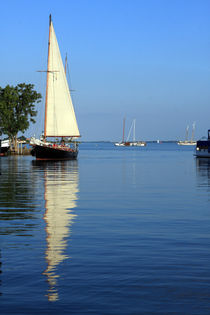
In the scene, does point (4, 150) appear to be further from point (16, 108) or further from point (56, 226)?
point (56, 226)

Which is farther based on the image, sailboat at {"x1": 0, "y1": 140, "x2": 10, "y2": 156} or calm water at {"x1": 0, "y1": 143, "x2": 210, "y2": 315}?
sailboat at {"x1": 0, "y1": 140, "x2": 10, "y2": 156}

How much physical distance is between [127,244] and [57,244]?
199 cm

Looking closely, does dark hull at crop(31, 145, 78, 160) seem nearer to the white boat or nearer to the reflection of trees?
the white boat

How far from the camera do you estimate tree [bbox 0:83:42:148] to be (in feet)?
432

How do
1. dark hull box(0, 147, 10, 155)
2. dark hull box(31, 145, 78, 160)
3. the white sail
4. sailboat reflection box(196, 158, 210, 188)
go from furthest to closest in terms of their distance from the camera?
dark hull box(0, 147, 10, 155) < the white sail < dark hull box(31, 145, 78, 160) < sailboat reflection box(196, 158, 210, 188)

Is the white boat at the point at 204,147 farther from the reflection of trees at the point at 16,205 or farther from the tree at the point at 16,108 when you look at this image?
the reflection of trees at the point at 16,205

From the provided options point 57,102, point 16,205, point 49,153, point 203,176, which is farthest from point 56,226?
point 57,102

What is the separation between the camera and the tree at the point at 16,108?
13162cm

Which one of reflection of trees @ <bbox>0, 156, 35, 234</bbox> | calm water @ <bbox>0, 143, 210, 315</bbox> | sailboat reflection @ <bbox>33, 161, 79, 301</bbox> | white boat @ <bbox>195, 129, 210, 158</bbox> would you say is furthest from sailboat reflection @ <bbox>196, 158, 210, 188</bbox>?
white boat @ <bbox>195, 129, 210, 158</bbox>

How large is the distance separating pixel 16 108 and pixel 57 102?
1549 inches

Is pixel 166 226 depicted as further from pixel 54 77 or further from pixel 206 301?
pixel 54 77

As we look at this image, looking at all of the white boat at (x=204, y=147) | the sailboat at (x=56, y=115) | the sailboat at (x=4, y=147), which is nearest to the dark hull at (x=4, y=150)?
the sailboat at (x=4, y=147)

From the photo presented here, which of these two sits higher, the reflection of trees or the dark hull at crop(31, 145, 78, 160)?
the dark hull at crop(31, 145, 78, 160)

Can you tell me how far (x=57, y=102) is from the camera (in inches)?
3878
